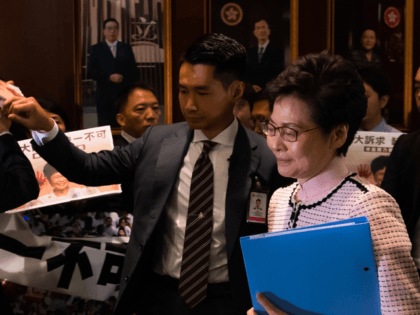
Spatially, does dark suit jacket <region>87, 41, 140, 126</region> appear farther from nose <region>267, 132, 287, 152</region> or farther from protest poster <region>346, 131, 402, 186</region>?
nose <region>267, 132, 287, 152</region>

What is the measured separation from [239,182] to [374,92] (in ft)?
5.44

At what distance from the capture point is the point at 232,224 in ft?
6.44

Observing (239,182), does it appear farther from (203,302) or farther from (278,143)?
(278,143)

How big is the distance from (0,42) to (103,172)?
2.81 meters

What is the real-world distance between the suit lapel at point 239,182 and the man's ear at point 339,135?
31.1 inches

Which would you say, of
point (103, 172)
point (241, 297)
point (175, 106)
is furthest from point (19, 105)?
point (175, 106)

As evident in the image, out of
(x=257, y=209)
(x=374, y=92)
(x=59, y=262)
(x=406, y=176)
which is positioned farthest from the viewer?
(x=374, y=92)

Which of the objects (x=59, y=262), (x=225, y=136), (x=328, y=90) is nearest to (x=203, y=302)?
(x=225, y=136)

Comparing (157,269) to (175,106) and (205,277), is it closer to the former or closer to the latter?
(205,277)

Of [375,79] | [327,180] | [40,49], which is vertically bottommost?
[327,180]

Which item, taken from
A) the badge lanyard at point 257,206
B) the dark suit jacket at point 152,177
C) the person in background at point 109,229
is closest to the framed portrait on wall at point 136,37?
the person in background at point 109,229

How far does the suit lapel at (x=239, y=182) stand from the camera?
6.43ft

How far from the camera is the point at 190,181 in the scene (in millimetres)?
2072

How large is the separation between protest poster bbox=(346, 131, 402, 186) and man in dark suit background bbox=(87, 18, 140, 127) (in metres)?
2.66
